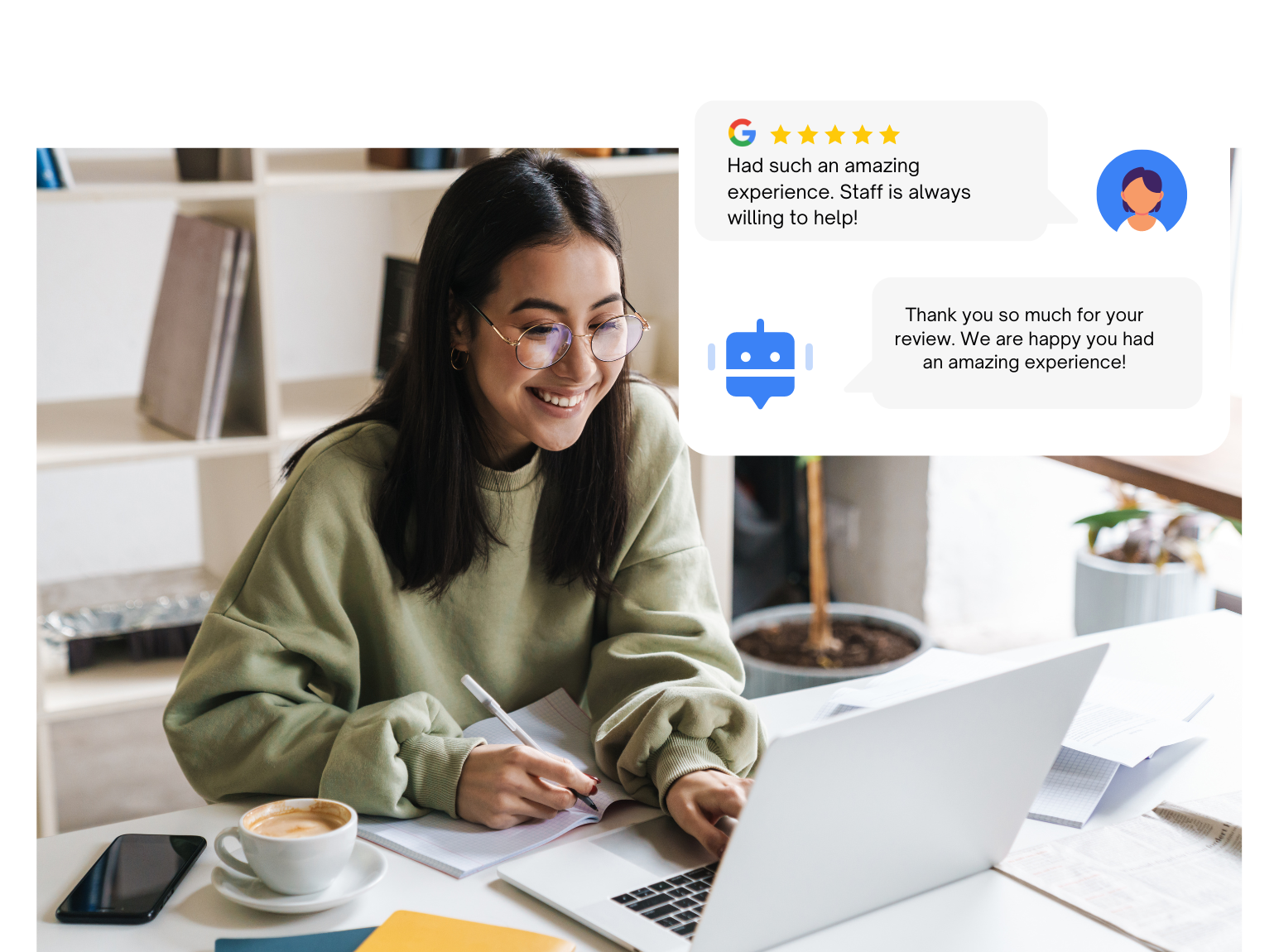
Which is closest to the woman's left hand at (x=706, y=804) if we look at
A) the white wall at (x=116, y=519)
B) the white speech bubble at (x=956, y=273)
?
the white speech bubble at (x=956, y=273)

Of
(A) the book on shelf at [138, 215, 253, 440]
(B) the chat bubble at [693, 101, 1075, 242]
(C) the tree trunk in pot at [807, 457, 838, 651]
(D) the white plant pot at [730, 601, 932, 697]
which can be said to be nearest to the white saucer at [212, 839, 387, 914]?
(B) the chat bubble at [693, 101, 1075, 242]

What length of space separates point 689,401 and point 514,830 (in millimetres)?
459

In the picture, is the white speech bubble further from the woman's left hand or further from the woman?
the woman's left hand

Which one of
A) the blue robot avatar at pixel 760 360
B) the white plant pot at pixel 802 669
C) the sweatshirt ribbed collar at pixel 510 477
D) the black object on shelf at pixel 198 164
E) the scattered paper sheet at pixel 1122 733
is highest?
the black object on shelf at pixel 198 164

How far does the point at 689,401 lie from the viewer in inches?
48.9

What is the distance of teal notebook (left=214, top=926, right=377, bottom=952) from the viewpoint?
0.82m

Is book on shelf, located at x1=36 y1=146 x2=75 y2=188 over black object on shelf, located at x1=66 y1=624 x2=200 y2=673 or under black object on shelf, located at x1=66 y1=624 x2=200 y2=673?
over

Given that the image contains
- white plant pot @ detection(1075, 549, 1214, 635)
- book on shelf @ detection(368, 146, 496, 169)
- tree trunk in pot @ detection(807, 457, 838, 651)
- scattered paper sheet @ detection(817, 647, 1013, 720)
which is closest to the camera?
scattered paper sheet @ detection(817, 647, 1013, 720)

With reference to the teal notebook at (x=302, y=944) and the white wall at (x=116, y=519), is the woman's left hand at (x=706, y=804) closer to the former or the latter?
the teal notebook at (x=302, y=944)

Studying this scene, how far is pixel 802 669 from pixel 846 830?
64.3 inches

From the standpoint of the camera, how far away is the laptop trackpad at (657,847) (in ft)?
3.11

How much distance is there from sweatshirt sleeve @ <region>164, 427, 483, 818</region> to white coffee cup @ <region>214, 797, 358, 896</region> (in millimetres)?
105
